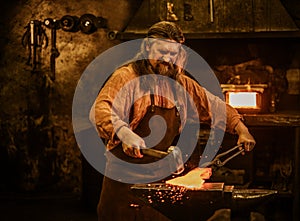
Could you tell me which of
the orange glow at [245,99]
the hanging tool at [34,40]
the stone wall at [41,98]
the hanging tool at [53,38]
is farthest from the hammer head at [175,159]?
the hanging tool at [34,40]

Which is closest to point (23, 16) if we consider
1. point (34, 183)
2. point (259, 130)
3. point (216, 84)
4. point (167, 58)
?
point (34, 183)

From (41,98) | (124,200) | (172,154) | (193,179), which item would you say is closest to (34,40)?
(41,98)

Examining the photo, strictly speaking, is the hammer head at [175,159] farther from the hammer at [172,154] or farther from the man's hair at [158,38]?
the man's hair at [158,38]

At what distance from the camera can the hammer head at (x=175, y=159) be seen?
11.6 feet

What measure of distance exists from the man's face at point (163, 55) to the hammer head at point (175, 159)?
77cm

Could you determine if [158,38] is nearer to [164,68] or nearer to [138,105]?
[164,68]

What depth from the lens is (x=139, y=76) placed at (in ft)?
13.4

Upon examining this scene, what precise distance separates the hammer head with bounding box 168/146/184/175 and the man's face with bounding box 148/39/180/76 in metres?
0.77

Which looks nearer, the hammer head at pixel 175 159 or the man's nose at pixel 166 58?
the hammer head at pixel 175 159

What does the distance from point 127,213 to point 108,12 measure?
386cm

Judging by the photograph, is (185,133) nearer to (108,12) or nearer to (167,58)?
(167,58)

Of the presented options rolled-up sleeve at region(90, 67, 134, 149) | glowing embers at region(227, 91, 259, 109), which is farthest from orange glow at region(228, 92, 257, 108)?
rolled-up sleeve at region(90, 67, 134, 149)

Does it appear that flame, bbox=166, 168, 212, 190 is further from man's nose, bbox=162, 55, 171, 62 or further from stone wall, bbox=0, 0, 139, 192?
stone wall, bbox=0, 0, 139, 192

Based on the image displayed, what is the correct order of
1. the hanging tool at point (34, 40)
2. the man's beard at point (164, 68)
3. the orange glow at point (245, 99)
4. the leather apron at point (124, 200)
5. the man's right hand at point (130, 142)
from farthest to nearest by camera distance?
the hanging tool at point (34, 40)
the orange glow at point (245, 99)
the man's beard at point (164, 68)
the leather apron at point (124, 200)
the man's right hand at point (130, 142)
